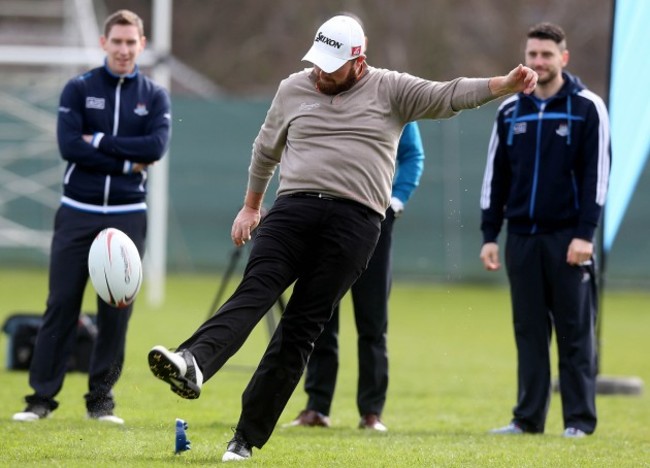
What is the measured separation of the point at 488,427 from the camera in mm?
7781

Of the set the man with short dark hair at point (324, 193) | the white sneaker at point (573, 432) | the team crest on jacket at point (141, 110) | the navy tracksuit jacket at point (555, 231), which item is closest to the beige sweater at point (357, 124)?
the man with short dark hair at point (324, 193)

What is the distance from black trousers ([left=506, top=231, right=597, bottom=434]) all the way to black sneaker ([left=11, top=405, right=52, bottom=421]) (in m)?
2.69

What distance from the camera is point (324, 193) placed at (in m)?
5.72

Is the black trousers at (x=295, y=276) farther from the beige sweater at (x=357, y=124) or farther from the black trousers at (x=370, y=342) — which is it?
the black trousers at (x=370, y=342)

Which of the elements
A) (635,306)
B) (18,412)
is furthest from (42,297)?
(18,412)

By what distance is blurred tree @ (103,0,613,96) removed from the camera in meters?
30.6

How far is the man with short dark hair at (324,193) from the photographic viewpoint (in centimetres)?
566

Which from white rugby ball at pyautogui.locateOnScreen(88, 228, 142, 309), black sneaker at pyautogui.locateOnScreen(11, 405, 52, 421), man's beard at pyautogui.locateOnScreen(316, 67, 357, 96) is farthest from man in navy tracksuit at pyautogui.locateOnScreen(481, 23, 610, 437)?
black sneaker at pyautogui.locateOnScreen(11, 405, 52, 421)

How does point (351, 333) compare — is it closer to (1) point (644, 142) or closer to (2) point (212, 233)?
(1) point (644, 142)

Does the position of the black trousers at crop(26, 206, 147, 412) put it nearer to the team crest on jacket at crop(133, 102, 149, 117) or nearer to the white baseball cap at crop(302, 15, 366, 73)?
the team crest on jacket at crop(133, 102, 149, 117)

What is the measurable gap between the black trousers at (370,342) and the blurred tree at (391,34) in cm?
2249

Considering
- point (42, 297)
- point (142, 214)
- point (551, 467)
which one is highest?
point (142, 214)

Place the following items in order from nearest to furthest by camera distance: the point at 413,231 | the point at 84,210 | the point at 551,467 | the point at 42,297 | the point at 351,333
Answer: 1. the point at 551,467
2. the point at 84,210
3. the point at 351,333
4. the point at 42,297
5. the point at 413,231

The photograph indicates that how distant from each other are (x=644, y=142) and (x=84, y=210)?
4317mm
